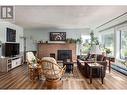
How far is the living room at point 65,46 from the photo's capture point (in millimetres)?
5285

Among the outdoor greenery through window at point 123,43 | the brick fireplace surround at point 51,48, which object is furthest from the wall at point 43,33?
the outdoor greenery through window at point 123,43

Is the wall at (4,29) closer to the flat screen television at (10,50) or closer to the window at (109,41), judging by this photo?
the flat screen television at (10,50)

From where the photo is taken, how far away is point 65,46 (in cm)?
1143

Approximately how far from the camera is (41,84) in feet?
17.0

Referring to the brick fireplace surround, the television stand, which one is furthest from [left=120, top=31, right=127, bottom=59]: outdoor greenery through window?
the television stand

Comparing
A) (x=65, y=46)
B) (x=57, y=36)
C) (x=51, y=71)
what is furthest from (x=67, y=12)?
Answer: (x=57, y=36)

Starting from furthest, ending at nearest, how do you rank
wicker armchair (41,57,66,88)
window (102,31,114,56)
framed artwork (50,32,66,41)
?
1. framed artwork (50,32,66,41)
2. window (102,31,114,56)
3. wicker armchair (41,57,66,88)

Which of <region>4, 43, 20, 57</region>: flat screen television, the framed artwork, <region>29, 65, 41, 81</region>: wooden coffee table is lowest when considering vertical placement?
<region>29, 65, 41, 81</region>: wooden coffee table

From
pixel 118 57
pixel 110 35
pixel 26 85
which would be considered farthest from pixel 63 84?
pixel 110 35

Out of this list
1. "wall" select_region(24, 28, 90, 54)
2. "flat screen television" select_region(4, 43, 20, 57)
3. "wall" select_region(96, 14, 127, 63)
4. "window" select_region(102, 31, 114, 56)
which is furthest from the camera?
"wall" select_region(24, 28, 90, 54)

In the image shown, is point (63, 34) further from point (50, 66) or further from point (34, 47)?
point (50, 66)

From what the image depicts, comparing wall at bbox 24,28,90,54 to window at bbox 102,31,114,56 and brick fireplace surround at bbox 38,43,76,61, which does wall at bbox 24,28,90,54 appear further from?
window at bbox 102,31,114,56

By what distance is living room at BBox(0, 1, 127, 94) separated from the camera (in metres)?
5.29
